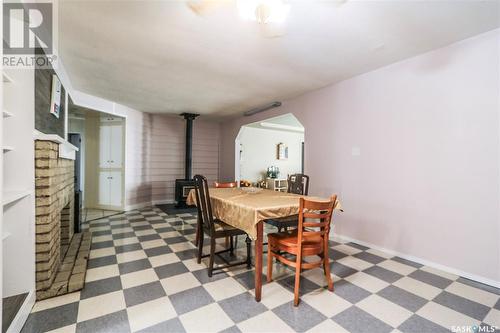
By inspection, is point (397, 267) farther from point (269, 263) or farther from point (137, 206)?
point (137, 206)

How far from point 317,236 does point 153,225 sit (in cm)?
330

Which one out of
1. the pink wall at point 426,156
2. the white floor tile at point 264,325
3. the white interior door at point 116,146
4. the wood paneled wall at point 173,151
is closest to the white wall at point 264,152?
the wood paneled wall at point 173,151

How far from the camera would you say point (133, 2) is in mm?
1854

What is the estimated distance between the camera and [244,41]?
7.93 ft

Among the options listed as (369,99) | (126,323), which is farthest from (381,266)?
(126,323)

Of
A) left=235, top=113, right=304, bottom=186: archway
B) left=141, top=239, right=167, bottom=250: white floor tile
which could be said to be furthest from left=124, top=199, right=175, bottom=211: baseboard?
left=141, top=239, right=167, bottom=250: white floor tile

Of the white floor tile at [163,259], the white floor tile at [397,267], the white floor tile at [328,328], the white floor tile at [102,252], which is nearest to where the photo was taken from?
the white floor tile at [328,328]

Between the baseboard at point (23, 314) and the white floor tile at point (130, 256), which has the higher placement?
the baseboard at point (23, 314)

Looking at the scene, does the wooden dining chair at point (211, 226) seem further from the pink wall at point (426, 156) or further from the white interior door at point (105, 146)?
the white interior door at point (105, 146)

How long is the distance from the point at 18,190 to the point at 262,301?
6.94 feet

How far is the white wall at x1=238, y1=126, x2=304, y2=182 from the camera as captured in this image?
724 cm

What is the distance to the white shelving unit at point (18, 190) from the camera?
167 centimetres

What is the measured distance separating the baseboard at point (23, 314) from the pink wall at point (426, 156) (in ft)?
11.9

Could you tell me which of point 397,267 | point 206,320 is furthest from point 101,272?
point 397,267
